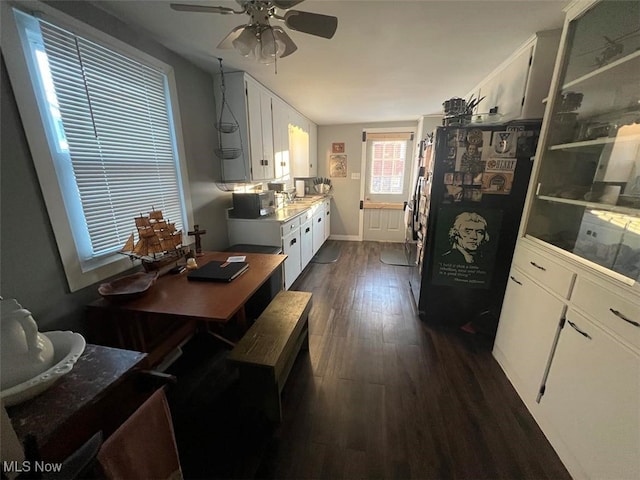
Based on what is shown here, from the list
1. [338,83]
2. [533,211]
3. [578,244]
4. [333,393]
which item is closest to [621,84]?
[533,211]

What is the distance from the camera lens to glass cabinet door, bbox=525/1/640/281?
1191mm

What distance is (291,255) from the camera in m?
3.01

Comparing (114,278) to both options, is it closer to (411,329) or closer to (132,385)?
(132,385)

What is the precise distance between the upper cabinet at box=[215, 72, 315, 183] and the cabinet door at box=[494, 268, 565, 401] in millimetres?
2515

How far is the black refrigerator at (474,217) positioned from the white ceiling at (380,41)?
0.60 metres

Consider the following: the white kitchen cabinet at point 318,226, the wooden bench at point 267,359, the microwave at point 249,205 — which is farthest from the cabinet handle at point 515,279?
the white kitchen cabinet at point 318,226

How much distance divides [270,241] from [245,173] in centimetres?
76

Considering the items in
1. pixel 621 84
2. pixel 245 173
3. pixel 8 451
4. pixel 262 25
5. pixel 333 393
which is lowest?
pixel 333 393

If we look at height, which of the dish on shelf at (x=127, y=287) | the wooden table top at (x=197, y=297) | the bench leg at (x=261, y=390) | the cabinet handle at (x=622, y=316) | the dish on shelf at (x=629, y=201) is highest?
the dish on shelf at (x=629, y=201)

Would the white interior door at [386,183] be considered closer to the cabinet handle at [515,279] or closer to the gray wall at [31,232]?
the cabinet handle at [515,279]

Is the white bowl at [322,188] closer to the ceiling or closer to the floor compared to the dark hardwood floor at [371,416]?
closer to the ceiling

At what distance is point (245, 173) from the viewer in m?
2.54

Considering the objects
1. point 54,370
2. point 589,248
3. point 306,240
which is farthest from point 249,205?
point 589,248

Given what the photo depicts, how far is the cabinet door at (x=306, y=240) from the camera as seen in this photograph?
342 centimetres
